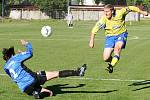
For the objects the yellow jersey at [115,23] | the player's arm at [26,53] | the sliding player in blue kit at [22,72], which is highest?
the yellow jersey at [115,23]

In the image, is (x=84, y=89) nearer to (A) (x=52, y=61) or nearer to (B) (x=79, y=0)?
(A) (x=52, y=61)

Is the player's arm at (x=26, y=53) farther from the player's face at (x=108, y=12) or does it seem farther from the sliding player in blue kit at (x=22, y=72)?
the player's face at (x=108, y=12)

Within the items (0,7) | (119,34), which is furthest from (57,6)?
(119,34)

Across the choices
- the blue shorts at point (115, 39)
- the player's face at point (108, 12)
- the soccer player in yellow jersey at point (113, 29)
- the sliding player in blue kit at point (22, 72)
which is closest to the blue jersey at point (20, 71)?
the sliding player in blue kit at point (22, 72)

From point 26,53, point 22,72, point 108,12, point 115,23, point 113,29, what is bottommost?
point 22,72

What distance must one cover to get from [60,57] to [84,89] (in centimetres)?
924

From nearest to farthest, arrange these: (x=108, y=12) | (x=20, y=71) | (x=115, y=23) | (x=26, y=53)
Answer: (x=26, y=53)
(x=20, y=71)
(x=108, y=12)
(x=115, y=23)

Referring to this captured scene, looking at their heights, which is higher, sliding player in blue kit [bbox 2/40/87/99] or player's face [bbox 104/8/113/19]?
player's face [bbox 104/8/113/19]

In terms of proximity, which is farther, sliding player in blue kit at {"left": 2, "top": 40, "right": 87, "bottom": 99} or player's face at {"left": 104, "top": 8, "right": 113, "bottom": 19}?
player's face at {"left": 104, "top": 8, "right": 113, "bottom": 19}

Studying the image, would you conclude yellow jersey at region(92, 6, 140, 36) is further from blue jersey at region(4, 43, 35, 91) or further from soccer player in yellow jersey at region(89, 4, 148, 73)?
blue jersey at region(4, 43, 35, 91)

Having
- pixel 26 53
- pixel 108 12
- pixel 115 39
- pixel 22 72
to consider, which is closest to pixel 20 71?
pixel 22 72

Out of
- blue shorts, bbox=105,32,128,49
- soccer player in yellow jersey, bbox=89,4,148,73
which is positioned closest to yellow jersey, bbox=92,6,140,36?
soccer player in yellow jersey, bbox=89,4,148,73

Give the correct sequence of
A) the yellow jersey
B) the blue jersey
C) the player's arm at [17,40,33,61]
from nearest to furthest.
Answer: the player's arm at [17,40,33,61] < the blue jersey < the yellow jersey

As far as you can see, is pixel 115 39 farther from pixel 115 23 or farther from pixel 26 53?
pixel 26 53
